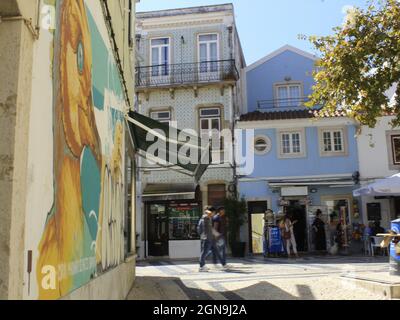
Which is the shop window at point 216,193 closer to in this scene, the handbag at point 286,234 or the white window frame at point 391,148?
the handbag at point 286,234

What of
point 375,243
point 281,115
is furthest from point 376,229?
point 281,115

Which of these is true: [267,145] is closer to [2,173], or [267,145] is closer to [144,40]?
[144,40]

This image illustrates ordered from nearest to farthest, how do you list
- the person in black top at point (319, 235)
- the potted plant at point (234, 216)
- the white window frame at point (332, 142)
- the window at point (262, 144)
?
1. the person in black top at point (319, 235)
2. the potted plant at point (234, 216)
3. the white window frame at point (332, 142)
4. the window at point (262, 144)

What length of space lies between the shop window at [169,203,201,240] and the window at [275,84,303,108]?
24.8 ft

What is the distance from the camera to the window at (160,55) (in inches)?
938

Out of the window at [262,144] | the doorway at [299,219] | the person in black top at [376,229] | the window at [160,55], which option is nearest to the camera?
the person in black top at [376,229]

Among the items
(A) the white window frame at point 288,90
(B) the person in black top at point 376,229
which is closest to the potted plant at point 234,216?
(B) the person in black top at point 376,229

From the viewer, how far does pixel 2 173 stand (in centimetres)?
252

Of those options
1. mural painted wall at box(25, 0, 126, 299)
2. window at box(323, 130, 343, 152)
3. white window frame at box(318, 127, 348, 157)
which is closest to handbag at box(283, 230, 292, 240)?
white window frame at box(318, 127, 348, 157)

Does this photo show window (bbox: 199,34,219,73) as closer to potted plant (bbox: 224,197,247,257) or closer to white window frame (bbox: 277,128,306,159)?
white window frame (bbox: 277,128,306,159)

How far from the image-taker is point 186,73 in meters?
23.5

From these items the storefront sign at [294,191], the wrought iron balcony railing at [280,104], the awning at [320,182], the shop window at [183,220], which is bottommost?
the shop window at [183,220]

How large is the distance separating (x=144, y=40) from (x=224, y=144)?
6706 mm

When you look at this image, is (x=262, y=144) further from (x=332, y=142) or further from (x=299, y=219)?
(x=299, y=219)
